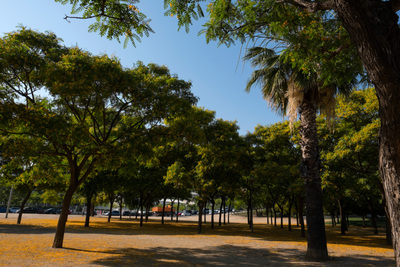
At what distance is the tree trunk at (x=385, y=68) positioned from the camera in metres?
2.90

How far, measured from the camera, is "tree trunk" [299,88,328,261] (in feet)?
33.4

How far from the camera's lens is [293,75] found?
1134 cm

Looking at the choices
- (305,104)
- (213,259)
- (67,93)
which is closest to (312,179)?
(305,104)

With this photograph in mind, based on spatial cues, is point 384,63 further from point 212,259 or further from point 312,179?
point 212,259

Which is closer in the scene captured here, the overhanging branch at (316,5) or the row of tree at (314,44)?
the row of tree at (314,44)

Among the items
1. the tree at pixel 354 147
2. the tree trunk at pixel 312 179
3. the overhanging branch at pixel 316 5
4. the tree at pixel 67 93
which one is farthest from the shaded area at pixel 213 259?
the overhanging branch at pixel 316 5

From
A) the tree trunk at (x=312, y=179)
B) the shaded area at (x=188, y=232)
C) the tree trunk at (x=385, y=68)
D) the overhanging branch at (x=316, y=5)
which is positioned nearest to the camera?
the tree trunk at (x=385, y=68)

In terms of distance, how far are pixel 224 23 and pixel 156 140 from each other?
7.03 meters

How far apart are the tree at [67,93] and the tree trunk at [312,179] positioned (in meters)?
5.77

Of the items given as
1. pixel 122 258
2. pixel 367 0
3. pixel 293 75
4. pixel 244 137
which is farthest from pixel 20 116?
pixel 244 137

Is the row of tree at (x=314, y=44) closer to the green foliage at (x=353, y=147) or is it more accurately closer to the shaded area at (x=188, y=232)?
the green foliage at (x=353, y=147)

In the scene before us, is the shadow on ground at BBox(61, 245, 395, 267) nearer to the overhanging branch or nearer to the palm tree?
the palm tree

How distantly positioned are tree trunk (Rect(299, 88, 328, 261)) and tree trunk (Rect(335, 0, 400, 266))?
26.6 ft

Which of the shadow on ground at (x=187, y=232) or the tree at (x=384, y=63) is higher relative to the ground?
the tree at (x=384, y=63)
